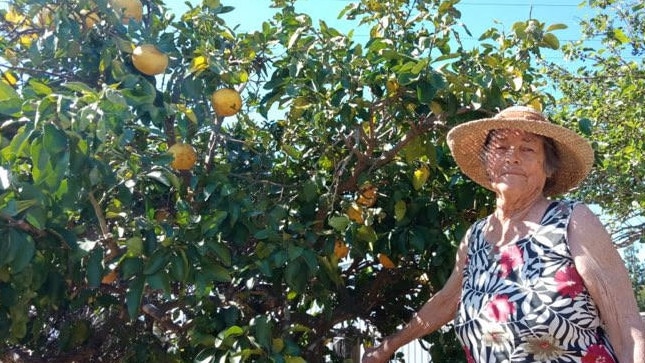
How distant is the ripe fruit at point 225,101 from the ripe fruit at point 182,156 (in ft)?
0.59

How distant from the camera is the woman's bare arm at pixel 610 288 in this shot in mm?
1683

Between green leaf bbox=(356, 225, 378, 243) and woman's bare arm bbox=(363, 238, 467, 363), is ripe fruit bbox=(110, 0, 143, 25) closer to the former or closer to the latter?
green leaf bbox=(356, 225, 378, 243)

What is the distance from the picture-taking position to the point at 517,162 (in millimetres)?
1990

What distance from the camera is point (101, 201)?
84.1 inches

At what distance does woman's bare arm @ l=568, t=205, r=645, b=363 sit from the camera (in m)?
1.68

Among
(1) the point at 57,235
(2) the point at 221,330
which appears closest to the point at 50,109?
(1) the point at 57,235

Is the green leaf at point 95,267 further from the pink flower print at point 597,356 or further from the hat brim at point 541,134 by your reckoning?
the pink flower print at point 597,356

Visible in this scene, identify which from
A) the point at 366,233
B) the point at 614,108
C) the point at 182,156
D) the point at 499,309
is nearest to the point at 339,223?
the point at 366,233

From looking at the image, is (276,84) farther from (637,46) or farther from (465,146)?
(637,46)

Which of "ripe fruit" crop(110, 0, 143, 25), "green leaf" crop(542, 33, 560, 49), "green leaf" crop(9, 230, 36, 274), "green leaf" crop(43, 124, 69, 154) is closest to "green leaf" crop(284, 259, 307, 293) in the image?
"green leaf" crop(9, 230, 36, 274)

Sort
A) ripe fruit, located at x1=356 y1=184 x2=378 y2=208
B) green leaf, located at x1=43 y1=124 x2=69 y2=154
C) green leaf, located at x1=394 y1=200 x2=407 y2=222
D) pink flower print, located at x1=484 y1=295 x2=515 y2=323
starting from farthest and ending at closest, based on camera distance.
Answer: ripe fruit, located at x1=356 y1=184 x2=378 y2=208 → green leaf, located at x1=394 y1=200 x2=407 y2=222 → pink flower print, located at x1=484 y1=295 x2=515 y2=323 → green leaf, located at x1=43 y1=124 x2=69 y2=154

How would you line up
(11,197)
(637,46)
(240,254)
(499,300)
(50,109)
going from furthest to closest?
(637,46), (240,254), (499,300), (11,197), (50,109)

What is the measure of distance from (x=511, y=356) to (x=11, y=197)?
4.22 feet

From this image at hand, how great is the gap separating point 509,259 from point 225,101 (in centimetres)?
115
